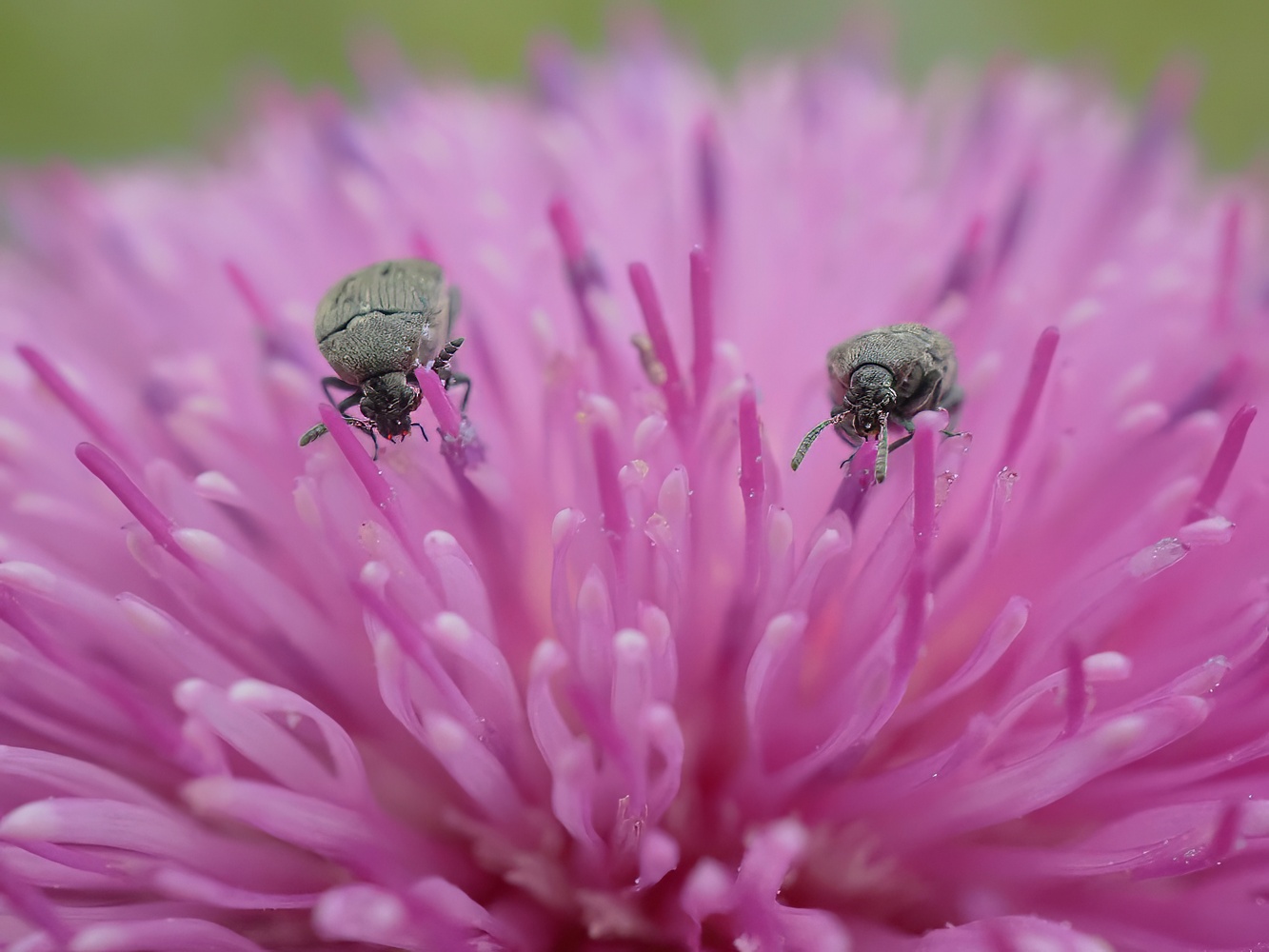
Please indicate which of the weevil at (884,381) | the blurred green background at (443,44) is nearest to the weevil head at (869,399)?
the weevil at (884,381)

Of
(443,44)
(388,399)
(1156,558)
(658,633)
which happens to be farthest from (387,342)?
(443,44)

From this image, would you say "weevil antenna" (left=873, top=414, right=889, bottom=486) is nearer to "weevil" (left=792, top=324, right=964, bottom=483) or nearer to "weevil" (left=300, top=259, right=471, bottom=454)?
"weevil" (left=792, top=324, right=964, bottom=483)

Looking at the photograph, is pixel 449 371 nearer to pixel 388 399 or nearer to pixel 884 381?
pixel 388 399

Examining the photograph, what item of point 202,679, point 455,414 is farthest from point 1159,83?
point 202,679

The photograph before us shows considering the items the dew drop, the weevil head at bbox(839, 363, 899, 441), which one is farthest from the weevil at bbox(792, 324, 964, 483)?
the dew drop

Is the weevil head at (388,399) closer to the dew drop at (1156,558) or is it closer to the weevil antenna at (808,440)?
the weevil antenna at (808,440)

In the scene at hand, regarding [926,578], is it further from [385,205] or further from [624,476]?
[385,205]
